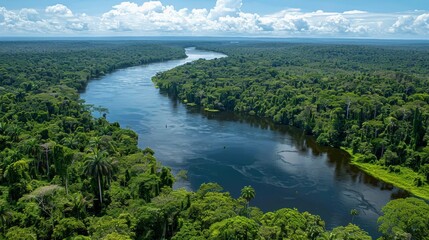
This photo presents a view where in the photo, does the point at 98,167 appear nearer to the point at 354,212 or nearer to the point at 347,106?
the point at 354,212

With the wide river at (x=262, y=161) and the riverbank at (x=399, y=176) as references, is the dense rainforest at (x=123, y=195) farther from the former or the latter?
the wide river at (x=262, y=161)

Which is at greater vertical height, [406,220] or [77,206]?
[406,220]

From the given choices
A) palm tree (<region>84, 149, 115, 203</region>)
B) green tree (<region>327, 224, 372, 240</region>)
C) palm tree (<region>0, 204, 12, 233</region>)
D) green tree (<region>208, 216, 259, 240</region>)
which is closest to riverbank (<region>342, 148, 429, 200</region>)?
green tree (<region>327, 224, 372, 240</region>)

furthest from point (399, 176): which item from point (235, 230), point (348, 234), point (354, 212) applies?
point (235, 230)

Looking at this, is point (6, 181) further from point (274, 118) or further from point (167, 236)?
point (274, 118)

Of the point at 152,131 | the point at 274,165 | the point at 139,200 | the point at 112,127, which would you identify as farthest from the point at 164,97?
the point at 139,200

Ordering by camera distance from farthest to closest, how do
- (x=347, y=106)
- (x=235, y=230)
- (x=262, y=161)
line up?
(x=347, y=106)
(x=262, y=161)
(x=235, y=230)
